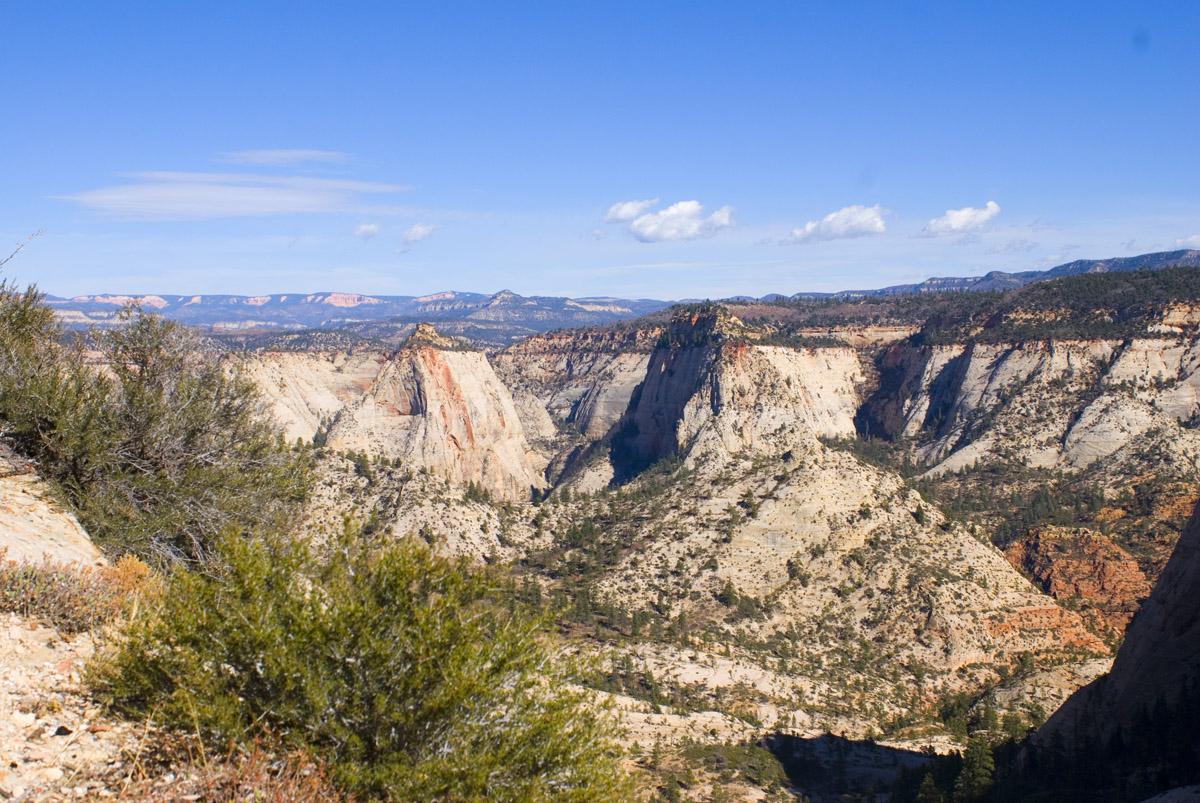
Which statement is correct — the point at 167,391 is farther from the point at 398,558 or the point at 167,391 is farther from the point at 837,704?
the point at 837,704

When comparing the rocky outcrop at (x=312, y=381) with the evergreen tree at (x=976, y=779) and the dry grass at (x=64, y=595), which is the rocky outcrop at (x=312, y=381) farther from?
the dry grass at (x=64, y=595)

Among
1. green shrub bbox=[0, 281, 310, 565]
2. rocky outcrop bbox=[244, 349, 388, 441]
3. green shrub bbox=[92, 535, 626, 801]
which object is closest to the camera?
green shrub bbox=[92, 535, 626, 801]

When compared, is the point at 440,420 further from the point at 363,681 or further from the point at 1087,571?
the point at 363,681

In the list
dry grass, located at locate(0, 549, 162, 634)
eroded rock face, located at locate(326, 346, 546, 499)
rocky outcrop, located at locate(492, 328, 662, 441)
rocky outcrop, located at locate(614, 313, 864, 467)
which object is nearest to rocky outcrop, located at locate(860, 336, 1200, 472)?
rocky outcrop, located at locate(614, 313, 864, 467)

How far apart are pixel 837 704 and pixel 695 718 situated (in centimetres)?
819

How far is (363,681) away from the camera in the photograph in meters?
9.79

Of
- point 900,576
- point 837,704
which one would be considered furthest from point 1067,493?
point 837,704

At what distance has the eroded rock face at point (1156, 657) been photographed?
87.2 ft

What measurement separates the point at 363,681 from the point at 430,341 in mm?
72802

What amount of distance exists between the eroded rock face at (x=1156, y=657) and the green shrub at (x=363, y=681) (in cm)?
2434

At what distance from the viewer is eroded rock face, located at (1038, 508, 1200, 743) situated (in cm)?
2658

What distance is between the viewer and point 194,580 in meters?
10.2

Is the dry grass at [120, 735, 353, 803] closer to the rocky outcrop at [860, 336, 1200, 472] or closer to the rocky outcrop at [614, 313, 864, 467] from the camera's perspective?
the rocky outcrop at [614, 313, 864, 467]

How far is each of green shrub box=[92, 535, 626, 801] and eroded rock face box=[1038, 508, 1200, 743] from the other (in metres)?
24.3
